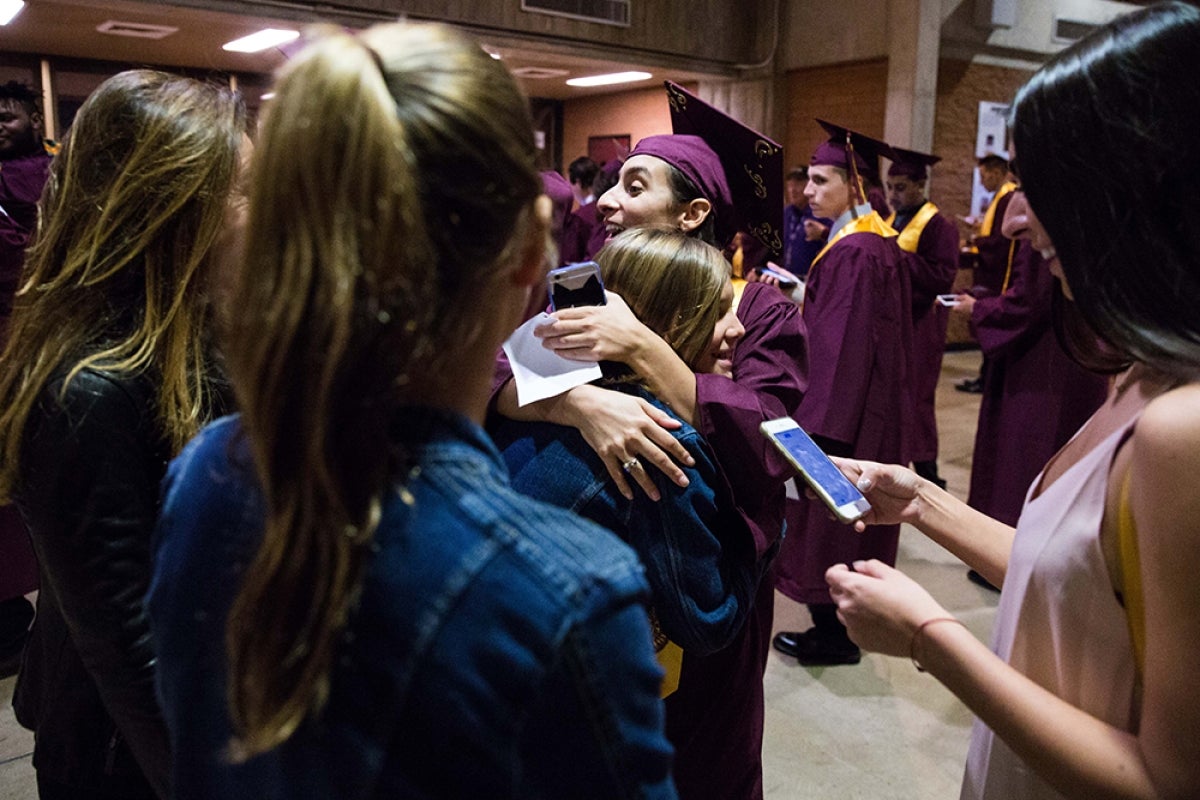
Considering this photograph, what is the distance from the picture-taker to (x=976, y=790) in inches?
49.1

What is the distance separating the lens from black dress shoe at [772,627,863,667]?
10.9 feet

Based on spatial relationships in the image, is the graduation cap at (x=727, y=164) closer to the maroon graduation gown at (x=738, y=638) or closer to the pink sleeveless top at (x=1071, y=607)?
the maroon graduation gown at (x=738, y=638)

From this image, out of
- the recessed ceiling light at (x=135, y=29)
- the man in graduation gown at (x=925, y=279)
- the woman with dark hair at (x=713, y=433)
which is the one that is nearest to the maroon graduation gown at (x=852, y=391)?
the man in graduation gown at (x=925, y=279)

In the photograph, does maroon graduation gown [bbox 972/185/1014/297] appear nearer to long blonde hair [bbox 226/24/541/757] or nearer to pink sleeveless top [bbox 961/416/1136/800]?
pink sleeveless top [bbox 961/416/1136/800]

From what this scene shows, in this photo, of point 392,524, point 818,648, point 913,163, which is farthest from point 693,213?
point 913,163

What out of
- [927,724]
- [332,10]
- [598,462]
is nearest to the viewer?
[598,462]

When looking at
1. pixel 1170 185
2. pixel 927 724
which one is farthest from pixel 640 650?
pixel 927 724

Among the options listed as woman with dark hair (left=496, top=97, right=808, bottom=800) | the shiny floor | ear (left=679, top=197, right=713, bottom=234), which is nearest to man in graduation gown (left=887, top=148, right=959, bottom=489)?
the shiny floor

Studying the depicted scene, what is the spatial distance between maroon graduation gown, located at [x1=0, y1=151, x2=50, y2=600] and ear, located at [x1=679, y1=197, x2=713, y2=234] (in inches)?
90.8

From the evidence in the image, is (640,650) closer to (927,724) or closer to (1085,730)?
(1085,730)

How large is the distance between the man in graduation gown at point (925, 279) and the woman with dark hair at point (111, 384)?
13.7 ft

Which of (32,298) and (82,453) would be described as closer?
(82,453)

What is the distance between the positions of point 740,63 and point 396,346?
33.1ft

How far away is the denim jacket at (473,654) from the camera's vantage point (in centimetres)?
62
